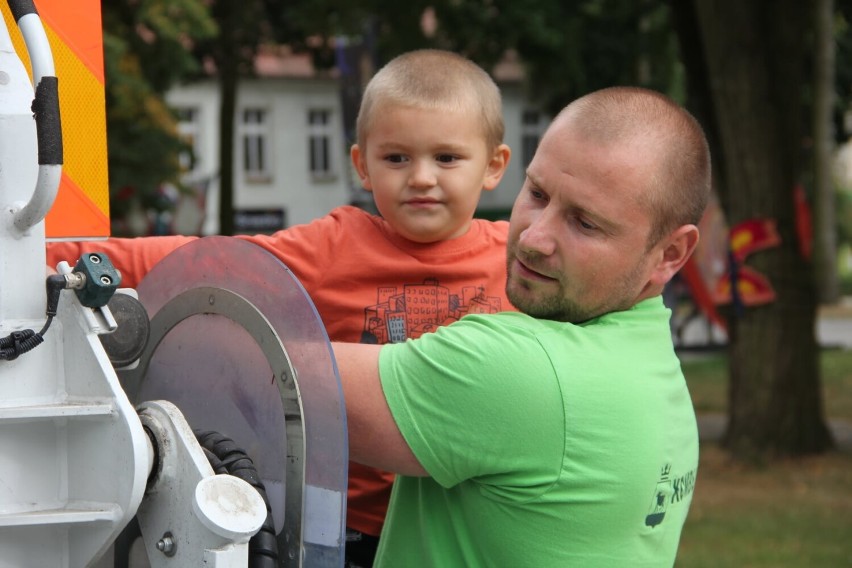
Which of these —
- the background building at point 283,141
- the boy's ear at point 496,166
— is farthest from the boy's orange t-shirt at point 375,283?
the background building at point 283,141

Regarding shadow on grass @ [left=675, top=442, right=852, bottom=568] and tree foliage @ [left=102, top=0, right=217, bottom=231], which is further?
tree foliage @ [left=102, top=0, right=217, bottom=231]

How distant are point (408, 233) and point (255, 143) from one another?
4092cm

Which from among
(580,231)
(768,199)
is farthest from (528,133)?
(580,231)

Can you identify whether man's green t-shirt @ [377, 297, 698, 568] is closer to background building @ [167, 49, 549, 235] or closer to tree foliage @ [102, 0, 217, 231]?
tree foliage @ [102, 0, 217, 231]

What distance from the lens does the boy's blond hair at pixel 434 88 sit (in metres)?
2.79

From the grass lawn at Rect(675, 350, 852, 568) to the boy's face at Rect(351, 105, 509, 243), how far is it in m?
4.38

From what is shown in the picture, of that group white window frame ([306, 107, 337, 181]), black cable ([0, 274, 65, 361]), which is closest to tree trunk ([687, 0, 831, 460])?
black cable ([0, 274, 65, 361])

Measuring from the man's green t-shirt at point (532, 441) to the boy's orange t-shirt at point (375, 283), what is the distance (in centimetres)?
65

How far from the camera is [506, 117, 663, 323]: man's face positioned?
1951mm

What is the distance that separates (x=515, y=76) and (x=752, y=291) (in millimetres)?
30712

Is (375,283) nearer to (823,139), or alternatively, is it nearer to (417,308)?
(417,308)

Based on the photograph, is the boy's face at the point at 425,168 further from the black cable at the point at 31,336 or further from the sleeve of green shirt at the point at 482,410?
the black cable at the point at 31,336

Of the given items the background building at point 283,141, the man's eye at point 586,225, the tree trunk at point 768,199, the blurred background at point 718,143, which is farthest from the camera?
the background building at point 283,141

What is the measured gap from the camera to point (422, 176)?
9.14 ft
